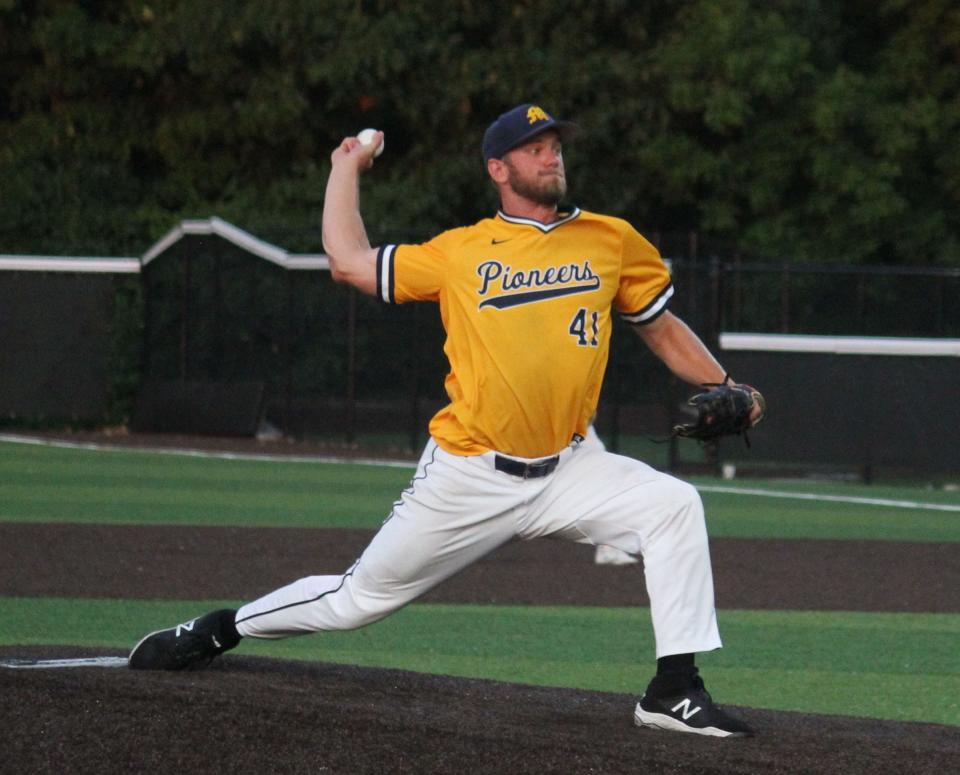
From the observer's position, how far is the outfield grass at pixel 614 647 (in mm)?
7102

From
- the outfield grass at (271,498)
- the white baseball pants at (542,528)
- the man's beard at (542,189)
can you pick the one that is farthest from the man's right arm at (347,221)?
the outfield grass at (271,498)

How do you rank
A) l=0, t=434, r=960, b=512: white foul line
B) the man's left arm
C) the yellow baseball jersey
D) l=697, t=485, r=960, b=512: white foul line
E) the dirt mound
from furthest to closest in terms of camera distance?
l=0, t=434, r=960, b=512: white foul line
l=697, t=485, r=960, b=512: white foul line
the man's left arm
the yellow baseball jersey
the dirt mound

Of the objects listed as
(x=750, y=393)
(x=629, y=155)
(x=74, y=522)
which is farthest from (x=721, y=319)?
(x=750, y=393)

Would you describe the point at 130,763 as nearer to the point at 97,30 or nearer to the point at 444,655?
Result: the point at 444,655

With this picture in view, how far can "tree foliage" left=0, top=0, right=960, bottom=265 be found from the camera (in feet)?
77.1

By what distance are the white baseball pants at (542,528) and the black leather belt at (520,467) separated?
18mm

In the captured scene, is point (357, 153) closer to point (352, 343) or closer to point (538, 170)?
point (538, 170)

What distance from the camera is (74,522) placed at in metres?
11.7

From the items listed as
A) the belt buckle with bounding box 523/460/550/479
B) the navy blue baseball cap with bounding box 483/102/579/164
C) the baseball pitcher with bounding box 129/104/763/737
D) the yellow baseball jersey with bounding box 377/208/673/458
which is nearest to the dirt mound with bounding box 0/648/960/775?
the baseball pitcher with bounding box 129/104/763/737

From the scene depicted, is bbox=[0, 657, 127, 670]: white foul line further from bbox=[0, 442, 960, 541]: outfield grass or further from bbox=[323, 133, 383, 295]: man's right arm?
bbox=[0, 442, 960, 541]: outfield grass

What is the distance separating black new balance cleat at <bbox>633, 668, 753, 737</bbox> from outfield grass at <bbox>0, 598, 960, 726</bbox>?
4.57 ft

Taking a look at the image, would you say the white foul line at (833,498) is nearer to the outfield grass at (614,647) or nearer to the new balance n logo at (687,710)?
the outfield grass at (614,647)

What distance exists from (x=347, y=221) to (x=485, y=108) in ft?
64.9

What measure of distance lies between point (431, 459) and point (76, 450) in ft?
38.6
